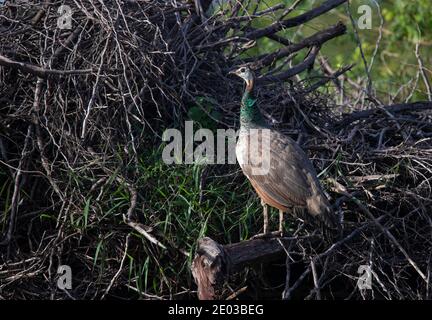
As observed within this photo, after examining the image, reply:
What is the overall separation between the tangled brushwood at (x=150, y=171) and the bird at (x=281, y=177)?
0.20m

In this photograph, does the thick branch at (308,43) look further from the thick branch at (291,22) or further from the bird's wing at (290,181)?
the bird's wing at (290,181)

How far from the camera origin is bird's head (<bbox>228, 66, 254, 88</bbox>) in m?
6.10

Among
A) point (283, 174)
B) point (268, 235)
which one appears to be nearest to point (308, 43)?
point (283, 174)

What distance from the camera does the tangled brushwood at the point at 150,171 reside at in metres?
5.70

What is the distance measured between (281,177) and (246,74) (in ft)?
3.04

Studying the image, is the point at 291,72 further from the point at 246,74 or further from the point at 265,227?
the point at 265,227

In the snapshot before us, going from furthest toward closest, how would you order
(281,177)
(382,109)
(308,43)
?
(308,43) < (382,109) < (281,177)

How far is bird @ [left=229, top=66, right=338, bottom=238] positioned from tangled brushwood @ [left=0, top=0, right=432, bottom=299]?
203 mm

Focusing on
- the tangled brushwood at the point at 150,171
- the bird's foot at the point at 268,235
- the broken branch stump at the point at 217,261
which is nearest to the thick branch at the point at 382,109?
the tangled brushwood at the point at 150,171

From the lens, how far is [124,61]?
607 centimetres

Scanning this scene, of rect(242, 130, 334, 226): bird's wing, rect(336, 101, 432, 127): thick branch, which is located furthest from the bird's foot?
rect(336, 101, 432, 127): thick branch

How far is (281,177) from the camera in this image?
5.56 metres
